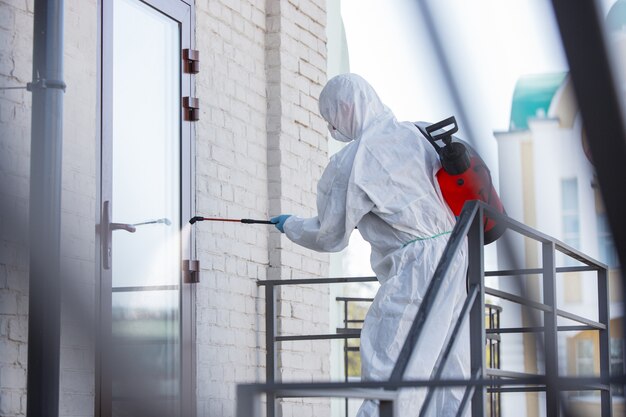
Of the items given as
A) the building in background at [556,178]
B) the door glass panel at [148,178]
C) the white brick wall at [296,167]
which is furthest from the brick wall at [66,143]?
the building in background at [556,178]

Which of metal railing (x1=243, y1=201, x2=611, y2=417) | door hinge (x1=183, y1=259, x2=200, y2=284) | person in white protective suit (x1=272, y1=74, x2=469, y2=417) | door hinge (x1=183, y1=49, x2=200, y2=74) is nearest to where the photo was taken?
metal railing (x1=243, y1=201, x2=611, y2=417)

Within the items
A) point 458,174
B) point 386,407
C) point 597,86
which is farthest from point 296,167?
point 597,86

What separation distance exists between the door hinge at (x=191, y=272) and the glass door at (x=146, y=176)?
0.08ft

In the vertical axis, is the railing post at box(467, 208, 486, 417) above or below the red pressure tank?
below

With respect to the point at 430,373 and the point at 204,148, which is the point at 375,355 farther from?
the point at 204,148

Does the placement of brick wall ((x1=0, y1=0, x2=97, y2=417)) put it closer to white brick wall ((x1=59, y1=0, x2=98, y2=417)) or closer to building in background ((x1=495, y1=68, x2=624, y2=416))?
white brick wall ((x1=59, y1=0, x2=98, y2=417))

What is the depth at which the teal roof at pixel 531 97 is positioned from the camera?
556 millimetres

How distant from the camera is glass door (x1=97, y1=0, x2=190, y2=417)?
4.11 metres

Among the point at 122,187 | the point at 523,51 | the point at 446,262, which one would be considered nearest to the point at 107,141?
the point at 122,187

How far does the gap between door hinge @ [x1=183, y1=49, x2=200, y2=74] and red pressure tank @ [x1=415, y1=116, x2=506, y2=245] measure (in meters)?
1.31

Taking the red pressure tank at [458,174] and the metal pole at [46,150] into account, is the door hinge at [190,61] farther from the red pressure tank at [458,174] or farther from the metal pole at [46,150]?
the metal pole at [46,150]

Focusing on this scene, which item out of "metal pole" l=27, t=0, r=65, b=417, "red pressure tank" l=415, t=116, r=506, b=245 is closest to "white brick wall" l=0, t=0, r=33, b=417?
"metal pole" l=27, t=0, r=65, b=417

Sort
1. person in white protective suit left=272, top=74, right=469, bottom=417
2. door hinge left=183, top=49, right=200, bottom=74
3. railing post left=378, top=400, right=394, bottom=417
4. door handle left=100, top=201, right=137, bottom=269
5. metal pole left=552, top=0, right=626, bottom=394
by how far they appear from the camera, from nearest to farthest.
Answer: metal pole left=552, top=0, right=626, bottom=394
railing post left=378, top=400, right=394, bottom=417
person in white protective suit left=272, top=74, right=469, bottom=417
door handle left=100, top=201, right=137, bottom=269
door hinge left=183, top=49, right=200, bottom=74

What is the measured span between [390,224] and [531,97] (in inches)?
126
